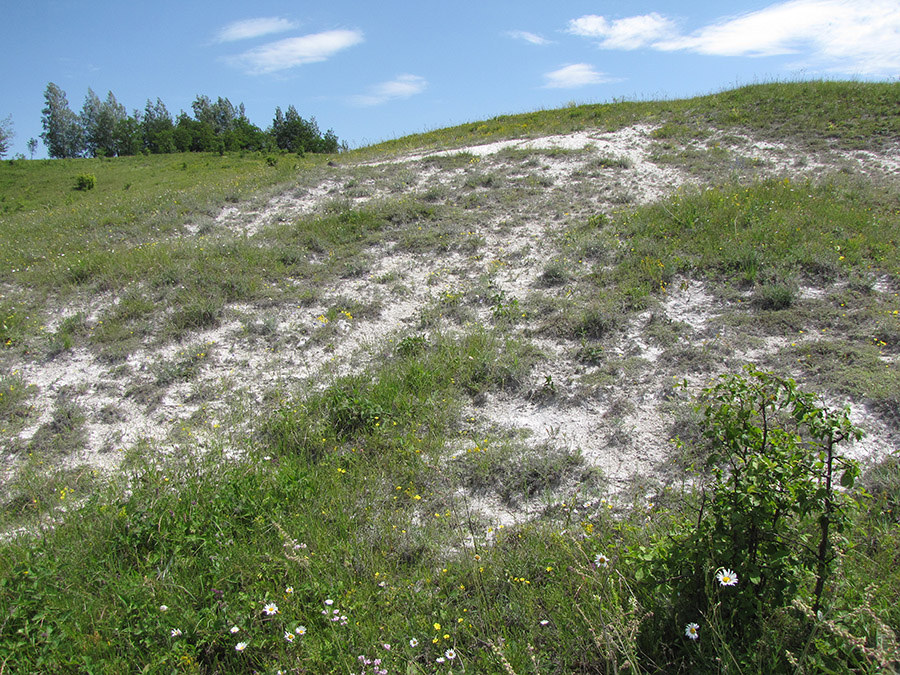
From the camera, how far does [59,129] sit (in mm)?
80188

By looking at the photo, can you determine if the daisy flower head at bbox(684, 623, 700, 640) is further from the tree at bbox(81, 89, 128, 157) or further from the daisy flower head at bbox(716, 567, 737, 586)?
the tree at bbox(81, 89, 128, 157)

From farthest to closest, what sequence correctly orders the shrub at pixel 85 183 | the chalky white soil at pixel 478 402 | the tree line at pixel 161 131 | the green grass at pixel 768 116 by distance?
1. the tree line at pixel 161 131
2. the shrub at pixel 85 183
3. the green grass at pixel 768 116
4. the chalky white soil at pixel 478 402

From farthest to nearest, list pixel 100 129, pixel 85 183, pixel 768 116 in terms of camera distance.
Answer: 1. pixel 100 129
2. pixel 85 183
3. pixel 768 116

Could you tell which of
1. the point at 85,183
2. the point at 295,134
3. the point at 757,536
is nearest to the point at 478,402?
the point at 757,536

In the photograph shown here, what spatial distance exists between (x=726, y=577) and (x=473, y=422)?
136 inches

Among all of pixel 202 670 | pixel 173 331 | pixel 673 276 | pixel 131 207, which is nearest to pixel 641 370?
pixel 673 276

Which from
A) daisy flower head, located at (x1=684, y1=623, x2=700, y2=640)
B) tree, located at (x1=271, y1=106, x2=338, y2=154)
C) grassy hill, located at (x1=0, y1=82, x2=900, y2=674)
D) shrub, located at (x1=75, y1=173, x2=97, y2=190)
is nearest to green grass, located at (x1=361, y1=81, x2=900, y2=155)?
grassy hill, located at (x1=0, y1=82, x2=900, y2=674)

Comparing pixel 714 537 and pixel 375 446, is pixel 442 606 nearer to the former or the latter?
pixel 714 537

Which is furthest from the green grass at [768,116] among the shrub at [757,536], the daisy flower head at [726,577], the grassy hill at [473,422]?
the daisy flower head at [726,577]

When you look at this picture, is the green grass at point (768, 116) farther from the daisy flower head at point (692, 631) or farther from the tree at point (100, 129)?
the tree at point (100, 129)

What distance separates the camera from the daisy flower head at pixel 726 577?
263 centimetres

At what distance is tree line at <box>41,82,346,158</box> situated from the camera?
5456cm

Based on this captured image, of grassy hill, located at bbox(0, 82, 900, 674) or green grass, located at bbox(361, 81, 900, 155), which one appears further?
green grass, located at bbox(361, 81, 900, 155)

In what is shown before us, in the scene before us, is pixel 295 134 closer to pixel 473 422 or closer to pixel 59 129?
pixel 59 129
